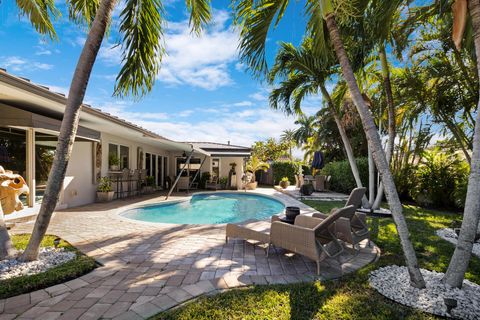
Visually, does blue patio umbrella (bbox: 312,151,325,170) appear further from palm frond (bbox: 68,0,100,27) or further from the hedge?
palm frond (bbox: 68,0,100,27)

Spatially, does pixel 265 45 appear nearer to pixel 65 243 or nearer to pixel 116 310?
pixel 116 310

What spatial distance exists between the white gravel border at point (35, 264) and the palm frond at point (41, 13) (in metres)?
5.23

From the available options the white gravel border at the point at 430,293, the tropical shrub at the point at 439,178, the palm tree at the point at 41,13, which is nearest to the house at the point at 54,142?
the palm tree at the point at 41,13

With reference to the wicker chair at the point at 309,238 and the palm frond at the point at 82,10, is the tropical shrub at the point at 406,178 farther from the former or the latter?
the palm frond at the point at 82,10

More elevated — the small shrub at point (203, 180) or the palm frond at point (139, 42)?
the palm frond at point (139, 42)

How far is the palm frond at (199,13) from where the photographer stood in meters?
5.90

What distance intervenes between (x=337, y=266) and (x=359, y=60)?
6269mm

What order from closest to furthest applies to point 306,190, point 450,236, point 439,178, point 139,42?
point 139,42
point 450,236
point 439,178
point 306,190

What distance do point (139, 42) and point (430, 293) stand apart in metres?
7.62

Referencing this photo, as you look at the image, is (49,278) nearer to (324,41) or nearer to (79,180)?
(324,41)

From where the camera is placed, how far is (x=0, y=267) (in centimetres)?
392

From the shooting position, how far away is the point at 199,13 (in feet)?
19.7

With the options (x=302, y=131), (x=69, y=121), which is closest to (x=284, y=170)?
(x=302, y=131)

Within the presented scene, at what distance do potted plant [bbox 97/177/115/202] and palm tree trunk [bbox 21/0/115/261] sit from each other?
811 cm
